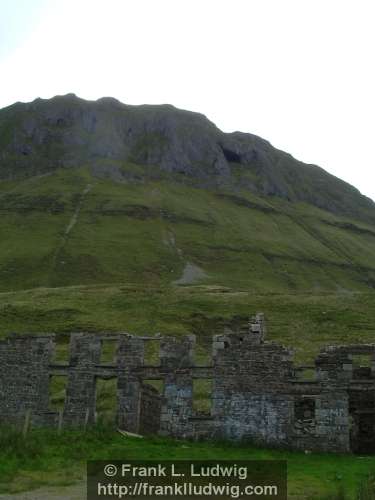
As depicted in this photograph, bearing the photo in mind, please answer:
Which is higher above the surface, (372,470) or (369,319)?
(369,319)

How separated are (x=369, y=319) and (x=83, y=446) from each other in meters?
42.7

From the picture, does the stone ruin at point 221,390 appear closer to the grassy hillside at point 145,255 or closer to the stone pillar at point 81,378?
the stone pillar at point 81,378

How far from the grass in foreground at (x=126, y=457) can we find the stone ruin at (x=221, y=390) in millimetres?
1203

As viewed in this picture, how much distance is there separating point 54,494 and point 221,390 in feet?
38.8

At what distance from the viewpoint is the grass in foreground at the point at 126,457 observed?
720 inches

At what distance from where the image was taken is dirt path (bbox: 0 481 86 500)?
1650 centimetres

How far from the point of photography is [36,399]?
30.1 metres

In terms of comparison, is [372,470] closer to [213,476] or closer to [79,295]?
[213,476]

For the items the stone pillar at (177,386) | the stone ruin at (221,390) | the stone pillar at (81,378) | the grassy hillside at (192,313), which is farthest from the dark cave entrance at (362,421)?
the grassy hillside at (192,313)

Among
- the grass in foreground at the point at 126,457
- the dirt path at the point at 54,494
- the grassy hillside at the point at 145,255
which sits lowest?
the dirt path at the point at 54,494

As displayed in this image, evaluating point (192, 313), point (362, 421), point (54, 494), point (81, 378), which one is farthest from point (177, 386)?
point (192, 313)

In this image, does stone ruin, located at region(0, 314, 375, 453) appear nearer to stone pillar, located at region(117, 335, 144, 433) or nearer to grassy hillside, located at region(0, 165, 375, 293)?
stone pillar, located at region(117, 335, 144, 433)

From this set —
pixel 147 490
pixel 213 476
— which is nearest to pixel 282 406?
pixel 213 476

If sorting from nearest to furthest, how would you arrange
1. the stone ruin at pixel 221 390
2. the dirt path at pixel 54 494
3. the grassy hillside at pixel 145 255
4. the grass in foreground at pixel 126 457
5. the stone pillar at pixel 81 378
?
1. the dirt path at pixel 54 494
2. the grass in foreground at pixel 126 457
3. the stone ruin at pixel 221 390
4. the stone pillar at pixel 81 378
5. the grassy hillside at pixel 145 255
